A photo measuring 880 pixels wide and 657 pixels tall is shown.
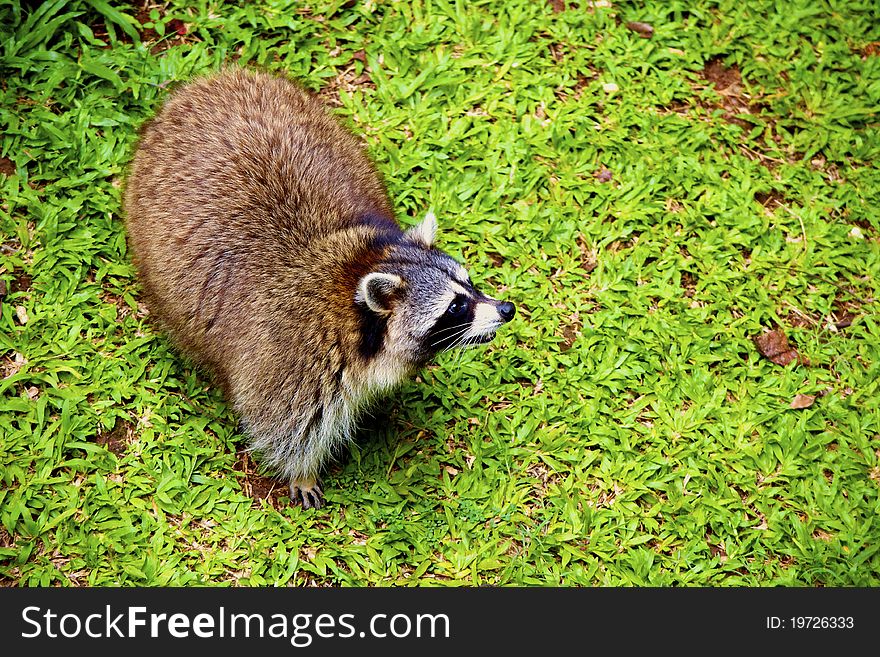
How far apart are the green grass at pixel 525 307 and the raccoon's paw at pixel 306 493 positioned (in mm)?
52

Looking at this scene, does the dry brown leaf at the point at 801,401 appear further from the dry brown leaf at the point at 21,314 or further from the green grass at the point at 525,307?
the dry brown leaf at the point at 21,314

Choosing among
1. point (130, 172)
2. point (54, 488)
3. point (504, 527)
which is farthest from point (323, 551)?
point (130, 172)

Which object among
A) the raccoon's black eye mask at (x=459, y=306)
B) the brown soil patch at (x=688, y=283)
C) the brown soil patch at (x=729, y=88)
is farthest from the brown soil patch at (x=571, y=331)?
the brown soil patch at (x=729, y=88)

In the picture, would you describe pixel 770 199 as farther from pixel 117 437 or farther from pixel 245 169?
pixel 117 437

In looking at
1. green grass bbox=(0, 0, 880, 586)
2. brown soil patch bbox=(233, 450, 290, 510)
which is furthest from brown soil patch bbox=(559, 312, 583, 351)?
brown soil patch bbox=(233, 450, 290, 510)

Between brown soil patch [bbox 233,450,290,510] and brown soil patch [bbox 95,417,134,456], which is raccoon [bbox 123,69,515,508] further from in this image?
brown soil patch [bbox 95,417,134,456]

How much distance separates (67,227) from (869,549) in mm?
→ 4264

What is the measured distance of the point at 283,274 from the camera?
3559 millimetres

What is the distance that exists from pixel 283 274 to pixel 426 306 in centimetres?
64

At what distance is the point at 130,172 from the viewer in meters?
4.11

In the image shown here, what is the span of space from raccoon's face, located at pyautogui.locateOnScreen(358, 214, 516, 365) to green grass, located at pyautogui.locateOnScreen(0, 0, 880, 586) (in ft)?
2.49

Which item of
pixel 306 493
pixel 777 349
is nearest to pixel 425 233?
pixel 306 493

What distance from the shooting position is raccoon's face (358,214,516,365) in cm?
341

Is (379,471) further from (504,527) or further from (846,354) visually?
(846,354)
